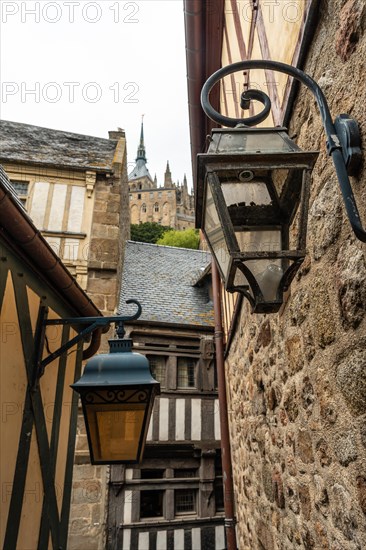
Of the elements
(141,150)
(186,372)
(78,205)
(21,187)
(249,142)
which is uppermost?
(141,150)

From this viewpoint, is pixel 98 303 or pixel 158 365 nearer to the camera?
pixel 98 303

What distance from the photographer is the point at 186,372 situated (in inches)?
346

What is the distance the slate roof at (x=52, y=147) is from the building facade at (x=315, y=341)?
637 cm

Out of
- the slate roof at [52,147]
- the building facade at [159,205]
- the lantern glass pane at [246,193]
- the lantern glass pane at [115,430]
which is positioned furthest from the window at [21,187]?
the building facade at [159,205]

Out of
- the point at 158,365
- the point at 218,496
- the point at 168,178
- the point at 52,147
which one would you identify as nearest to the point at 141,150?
the point at 168,178

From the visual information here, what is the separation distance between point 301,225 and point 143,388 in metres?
1.49

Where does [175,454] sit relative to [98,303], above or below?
below

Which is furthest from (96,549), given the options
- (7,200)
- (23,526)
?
(7,200)

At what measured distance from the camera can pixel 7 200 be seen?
1995 millimetres

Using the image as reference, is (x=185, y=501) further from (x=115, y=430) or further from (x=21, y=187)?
(x=21, y=187)

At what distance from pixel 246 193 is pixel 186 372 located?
781 centimetres

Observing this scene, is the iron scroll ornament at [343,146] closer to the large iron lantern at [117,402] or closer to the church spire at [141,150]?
the large iron lantern at [117,402]

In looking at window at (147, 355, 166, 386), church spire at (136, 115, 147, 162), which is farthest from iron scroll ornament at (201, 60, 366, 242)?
church spire at (136, 115, 147, 162)

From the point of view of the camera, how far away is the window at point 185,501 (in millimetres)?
7930
